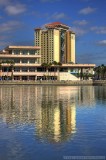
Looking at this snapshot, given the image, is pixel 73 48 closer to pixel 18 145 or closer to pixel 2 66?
pixel 2 66

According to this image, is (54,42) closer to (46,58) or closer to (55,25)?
(46,58)

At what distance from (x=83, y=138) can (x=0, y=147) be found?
478cm

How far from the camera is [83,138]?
20.0 meters

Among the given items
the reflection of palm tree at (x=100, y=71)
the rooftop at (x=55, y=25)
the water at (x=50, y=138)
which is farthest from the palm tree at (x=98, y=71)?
the water at (x=50, y=138)

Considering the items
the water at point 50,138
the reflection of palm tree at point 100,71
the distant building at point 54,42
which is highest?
the distant building at point 54,42

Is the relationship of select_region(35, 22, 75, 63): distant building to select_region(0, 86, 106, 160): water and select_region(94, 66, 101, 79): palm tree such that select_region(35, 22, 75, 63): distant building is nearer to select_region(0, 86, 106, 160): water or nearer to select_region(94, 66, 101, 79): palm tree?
select_region(94, 66, 101, 79): palm tree

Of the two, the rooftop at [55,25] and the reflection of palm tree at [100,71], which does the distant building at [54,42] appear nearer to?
the rooftop at [55,25]

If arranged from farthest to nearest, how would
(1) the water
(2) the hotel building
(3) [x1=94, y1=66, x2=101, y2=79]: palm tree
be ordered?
1. (3) [x1=94, y1=66, x2=101, y2=79]: palm tree
2. (2) the hotel building
3. (1) the water

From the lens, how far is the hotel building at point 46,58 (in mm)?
160750

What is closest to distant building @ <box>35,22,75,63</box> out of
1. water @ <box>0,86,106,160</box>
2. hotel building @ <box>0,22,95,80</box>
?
hotel building @ <box>0,22,95,80</box>

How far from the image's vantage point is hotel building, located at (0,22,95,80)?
16075 centimetres

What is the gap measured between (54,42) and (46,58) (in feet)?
30.3

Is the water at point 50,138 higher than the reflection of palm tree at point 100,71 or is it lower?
lower

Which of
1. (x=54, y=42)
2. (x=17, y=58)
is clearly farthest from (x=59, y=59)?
(x=17, y=58)
